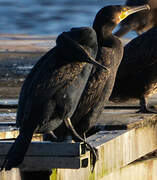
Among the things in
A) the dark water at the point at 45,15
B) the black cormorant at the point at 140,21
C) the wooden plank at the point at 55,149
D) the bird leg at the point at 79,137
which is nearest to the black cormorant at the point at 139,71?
the bird leg at the point at 79,137

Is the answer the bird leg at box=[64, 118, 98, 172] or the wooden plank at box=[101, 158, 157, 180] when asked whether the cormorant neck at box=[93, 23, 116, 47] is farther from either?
the wooden plank at box=[101, 158, 157, 180]

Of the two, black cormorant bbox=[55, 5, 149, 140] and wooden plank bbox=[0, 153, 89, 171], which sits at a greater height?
black cormorant bbox=[55, 5, 149, 140]

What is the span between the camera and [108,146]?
21.0 ft

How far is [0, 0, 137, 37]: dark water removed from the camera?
22.9 meters

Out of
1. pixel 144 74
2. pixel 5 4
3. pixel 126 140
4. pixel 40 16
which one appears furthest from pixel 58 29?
pixel 126 140

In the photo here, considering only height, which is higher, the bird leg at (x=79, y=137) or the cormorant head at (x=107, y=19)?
the cormorant head at (x=107, y=19)

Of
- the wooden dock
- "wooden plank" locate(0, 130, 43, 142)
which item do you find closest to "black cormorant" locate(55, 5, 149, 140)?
the wooden dock

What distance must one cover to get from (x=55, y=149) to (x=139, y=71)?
3.13 meters

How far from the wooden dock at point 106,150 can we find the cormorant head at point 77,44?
62 cm

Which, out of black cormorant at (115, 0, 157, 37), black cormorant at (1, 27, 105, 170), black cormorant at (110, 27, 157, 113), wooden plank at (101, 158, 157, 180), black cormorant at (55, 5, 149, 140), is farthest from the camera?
black cormorant at (115, 0, 157, 37)

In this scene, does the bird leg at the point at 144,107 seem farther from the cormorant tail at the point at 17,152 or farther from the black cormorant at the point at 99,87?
the cormorant tail at the point at 17,152

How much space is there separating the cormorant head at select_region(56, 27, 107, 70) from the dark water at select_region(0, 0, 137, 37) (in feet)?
45.3

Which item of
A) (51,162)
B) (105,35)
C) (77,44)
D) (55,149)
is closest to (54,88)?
(77,44)

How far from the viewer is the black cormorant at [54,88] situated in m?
5.40
